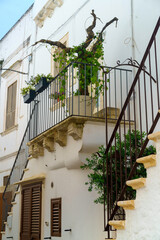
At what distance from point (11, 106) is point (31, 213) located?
18.9ft

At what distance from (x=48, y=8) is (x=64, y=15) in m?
0.99

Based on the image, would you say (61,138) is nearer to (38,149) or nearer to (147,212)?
(38,149)

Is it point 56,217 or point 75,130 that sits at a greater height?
point 75,130

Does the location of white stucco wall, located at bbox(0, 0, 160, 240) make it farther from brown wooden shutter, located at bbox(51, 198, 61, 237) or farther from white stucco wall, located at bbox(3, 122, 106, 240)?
brown wooden shutter, located at bbox(51, 198, 61, 237)

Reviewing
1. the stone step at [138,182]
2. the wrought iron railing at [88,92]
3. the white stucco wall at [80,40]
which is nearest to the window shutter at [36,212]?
the white stucco wall at [80,40]

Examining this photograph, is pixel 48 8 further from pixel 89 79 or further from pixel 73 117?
pixel 73 117

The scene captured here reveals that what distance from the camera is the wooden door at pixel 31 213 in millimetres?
8999

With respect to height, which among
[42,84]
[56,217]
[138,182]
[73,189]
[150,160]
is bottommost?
[56,217]

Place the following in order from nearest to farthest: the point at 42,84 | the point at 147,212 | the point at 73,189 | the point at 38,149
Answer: the point at 147,212, the point at 73,189, the point at 42,84, the point at 38,149

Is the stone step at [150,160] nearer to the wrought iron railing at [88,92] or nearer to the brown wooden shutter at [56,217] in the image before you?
the wrought iron railing at [88,92]

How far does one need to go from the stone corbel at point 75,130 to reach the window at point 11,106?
23.0 ft

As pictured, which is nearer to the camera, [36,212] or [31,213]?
[36,212]

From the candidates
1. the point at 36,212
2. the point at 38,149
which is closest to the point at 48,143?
the point at 38,149

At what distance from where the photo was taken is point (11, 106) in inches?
558
